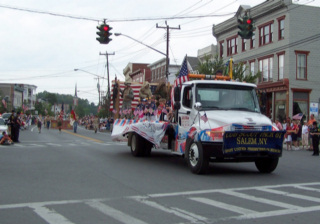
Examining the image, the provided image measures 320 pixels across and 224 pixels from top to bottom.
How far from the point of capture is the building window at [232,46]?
42.3 metres

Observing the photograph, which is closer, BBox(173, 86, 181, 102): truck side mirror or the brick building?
BBox(173, 86, 181, 102): truck side mirror

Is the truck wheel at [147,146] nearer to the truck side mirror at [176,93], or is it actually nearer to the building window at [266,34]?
the truck side mirror at [176,93]

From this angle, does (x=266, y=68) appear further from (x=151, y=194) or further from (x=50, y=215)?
(x=50, y=215)

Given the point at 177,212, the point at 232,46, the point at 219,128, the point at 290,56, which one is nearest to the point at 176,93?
the point at 219,128

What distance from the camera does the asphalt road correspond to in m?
6.26

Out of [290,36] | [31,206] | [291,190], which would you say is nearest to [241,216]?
[291,190]

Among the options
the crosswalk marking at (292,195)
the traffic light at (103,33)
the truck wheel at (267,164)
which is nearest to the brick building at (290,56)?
the traffic light at (103,33)

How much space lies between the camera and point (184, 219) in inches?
238

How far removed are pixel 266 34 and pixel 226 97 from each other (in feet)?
91.5

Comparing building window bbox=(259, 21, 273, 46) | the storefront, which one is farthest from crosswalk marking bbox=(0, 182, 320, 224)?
building window bbox=(259, 21, 273, 46)

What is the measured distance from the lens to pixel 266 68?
37.1m

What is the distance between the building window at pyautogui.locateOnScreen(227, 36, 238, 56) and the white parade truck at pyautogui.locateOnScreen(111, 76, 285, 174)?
31.0 metres

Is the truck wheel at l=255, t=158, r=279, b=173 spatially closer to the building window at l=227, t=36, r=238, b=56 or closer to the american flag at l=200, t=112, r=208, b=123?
the american flag at l=200, t=112, r=208, b=123

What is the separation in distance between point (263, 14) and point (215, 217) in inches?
1314
